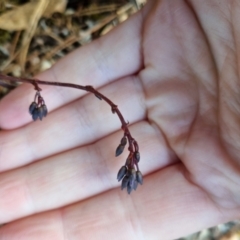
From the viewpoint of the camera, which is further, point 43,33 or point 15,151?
point 43,33

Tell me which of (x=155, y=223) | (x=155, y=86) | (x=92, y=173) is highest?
(x=155, y=86)

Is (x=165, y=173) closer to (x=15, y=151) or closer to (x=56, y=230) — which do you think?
(x=56, y=230)

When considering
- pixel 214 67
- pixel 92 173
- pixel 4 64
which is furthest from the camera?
pixel 4 64

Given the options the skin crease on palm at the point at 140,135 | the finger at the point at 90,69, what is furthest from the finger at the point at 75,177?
the finger at the point at 90,69

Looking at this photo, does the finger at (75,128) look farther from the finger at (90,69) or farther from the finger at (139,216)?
the finger at (139,216)

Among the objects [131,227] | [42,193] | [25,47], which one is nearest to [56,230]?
[42,193]

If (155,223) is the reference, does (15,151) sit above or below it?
above

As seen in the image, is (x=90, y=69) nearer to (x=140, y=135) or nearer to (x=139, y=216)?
(x=140, y=135)

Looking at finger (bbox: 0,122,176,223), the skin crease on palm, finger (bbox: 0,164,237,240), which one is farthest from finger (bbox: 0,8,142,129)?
finger (bbox: 0,164,237,240)
